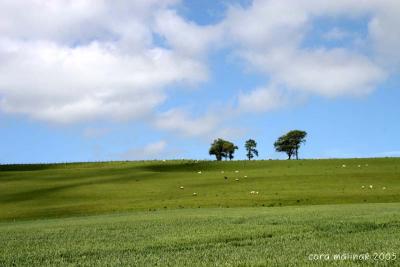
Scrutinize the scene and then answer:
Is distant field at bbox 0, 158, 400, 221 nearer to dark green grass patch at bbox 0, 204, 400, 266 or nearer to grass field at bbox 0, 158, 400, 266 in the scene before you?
grass field at bbox 0, 158, 400, 266

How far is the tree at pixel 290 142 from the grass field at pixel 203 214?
6838cm

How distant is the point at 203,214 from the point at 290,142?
136 meters

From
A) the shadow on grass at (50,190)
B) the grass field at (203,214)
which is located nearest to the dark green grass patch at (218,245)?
the grass field at (203,214)

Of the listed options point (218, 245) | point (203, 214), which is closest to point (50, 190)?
point (203, 214)

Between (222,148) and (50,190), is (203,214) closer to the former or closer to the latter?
(50,190)

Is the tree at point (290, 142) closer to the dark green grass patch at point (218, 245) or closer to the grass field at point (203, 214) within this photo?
the grass field at point (203, 214)

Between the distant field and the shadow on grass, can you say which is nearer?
the distant field

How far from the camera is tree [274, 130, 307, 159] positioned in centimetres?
16338

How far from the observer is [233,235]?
680 inches

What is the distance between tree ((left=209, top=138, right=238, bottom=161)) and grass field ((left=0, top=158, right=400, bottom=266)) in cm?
5779

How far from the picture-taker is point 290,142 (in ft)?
540

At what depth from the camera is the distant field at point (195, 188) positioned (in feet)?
157

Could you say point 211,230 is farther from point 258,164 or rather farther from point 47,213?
point 258,164

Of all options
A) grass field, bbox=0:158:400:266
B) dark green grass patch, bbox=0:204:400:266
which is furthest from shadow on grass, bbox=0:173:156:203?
dark green grass patch, bbox=0:204:400:266
